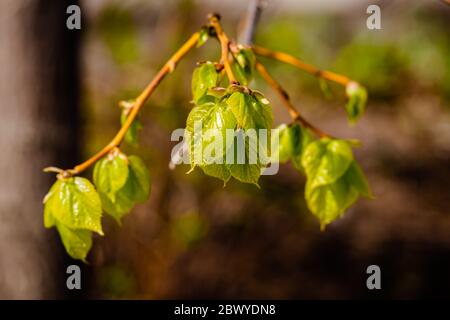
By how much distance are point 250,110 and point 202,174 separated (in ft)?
6.66

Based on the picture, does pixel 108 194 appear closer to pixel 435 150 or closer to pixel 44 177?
pixel 44 177

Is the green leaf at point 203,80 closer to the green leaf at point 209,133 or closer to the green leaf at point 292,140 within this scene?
the green leaf at point 209,133

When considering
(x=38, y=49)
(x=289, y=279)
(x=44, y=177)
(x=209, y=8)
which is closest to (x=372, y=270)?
Answer: (x=289, y=279)

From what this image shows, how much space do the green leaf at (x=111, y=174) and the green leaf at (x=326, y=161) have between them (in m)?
0.34

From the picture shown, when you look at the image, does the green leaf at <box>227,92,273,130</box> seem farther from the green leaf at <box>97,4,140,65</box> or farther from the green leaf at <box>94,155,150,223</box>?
the green leaf at <box>97,4,140,65</box>

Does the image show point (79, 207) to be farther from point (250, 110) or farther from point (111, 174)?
point (250, 110)

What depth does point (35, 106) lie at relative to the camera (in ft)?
6.38

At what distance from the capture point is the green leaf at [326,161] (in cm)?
100

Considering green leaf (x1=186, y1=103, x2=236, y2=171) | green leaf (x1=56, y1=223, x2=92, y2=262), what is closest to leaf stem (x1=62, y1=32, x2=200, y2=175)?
green leaf (x1=56, y1=223, x2=92, y2=262)

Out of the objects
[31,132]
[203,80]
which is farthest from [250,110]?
[31,132]

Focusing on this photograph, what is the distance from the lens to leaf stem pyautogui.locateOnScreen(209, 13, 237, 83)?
2.48 feet

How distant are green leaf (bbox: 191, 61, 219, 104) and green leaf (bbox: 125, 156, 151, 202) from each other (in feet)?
0.67

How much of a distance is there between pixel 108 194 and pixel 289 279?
2215 millimetres

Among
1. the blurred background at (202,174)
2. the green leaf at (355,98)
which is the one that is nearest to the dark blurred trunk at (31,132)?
the blurred background at (202,174)
